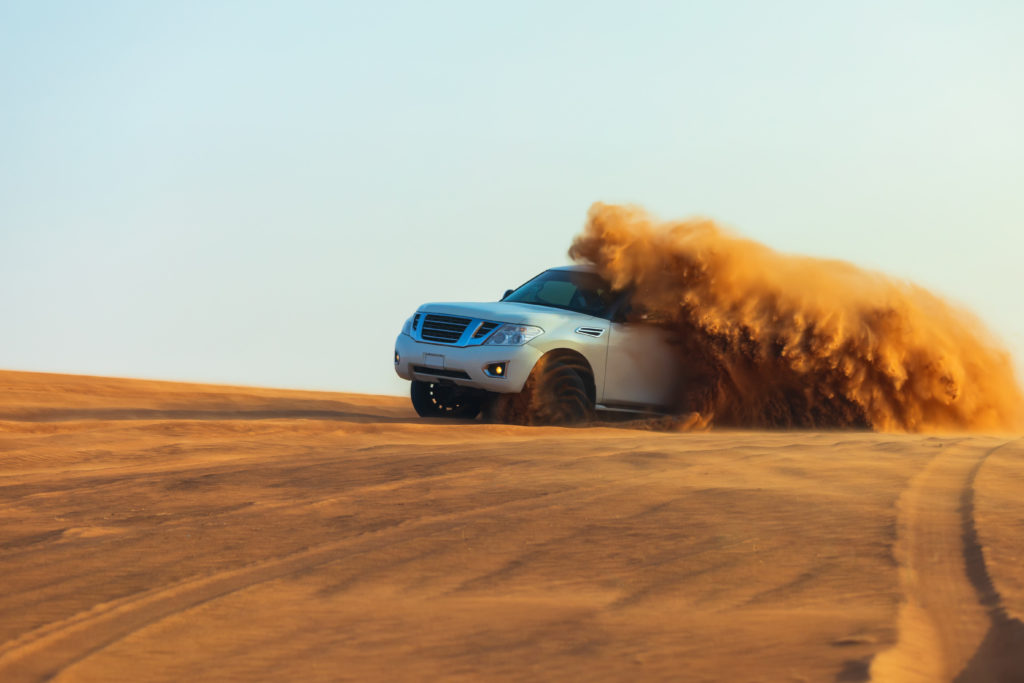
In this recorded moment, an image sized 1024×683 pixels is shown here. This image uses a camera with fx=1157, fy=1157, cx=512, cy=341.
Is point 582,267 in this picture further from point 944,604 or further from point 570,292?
point 944,604

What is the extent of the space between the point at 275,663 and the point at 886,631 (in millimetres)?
2024

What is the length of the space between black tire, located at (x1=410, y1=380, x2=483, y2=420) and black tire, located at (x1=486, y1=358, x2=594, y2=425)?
3.98ft

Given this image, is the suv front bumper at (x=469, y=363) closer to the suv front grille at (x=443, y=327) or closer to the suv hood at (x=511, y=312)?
the suv front grille at (x=443, y=327)

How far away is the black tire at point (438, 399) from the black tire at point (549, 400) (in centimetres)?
121

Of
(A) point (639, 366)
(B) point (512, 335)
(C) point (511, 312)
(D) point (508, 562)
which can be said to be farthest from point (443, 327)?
(D) point (508, 562)

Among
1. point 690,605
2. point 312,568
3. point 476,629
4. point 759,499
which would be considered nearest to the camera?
point 476,629

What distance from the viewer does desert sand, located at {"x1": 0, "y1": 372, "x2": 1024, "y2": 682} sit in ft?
12.2

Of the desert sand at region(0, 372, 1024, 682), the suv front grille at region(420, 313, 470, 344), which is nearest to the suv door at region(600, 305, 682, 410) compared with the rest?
the suv front grille at region(420, 313, 470, 344)

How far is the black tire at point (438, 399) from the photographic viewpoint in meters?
12.6

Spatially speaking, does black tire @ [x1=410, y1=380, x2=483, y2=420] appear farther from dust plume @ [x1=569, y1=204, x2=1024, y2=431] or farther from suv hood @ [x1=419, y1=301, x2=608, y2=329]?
dust plume @ [x1=569, y1=204, x2=1024, y2=431]

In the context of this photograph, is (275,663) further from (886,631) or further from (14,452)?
(14,452)

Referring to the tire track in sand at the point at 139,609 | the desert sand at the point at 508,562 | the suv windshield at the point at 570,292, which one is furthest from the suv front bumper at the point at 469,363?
the tire track in sand at the point at 139,609

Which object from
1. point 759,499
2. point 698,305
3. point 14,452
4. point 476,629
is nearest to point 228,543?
point 476,629

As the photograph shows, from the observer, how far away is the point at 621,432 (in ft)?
35.9
